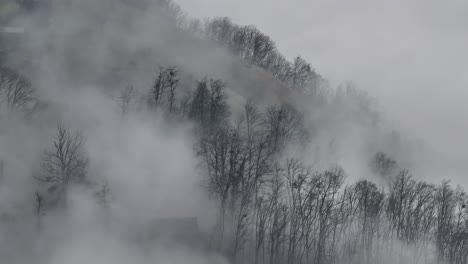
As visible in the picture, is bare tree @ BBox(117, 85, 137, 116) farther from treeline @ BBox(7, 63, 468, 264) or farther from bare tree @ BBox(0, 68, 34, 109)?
bare tree @ BBox(0, 68, 34, 109)

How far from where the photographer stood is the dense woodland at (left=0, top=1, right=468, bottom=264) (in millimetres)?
88438

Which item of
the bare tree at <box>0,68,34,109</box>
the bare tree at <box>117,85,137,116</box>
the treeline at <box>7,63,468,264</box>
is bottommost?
the treeline at <box>7,63,468,264</box>

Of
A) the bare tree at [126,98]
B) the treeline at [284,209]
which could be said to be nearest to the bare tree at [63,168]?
the treeline at [284,209]

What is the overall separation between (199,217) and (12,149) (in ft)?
111

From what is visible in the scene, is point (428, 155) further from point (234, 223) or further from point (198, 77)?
point (234, 223)

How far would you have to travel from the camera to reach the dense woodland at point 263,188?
290 feet

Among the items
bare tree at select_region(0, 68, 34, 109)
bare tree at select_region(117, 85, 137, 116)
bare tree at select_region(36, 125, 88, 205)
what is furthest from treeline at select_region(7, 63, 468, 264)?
bare tree at select_region(0, 68, 34, 109)

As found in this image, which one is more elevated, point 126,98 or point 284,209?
point 126,98

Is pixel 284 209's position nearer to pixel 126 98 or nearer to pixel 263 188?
pixel 263 188

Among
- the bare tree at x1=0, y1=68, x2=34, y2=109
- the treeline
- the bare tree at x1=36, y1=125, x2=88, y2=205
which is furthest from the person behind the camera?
the bare tree at x1=0, y1=68, x2=34, y2=109

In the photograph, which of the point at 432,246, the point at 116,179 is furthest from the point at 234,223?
the point at 432,246

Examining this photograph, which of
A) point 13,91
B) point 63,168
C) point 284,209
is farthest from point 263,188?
point 13,91

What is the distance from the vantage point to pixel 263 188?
9844 centimetres

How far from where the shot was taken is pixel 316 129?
496ft
